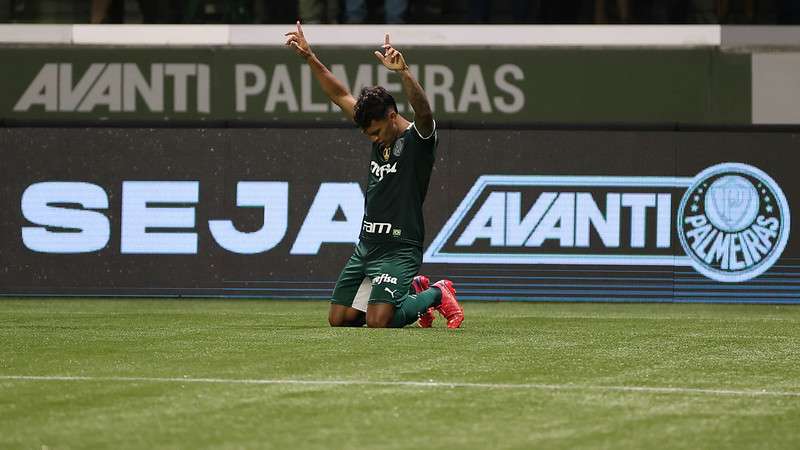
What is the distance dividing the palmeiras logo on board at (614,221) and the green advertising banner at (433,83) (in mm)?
3157

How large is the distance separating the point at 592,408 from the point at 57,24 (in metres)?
13.3

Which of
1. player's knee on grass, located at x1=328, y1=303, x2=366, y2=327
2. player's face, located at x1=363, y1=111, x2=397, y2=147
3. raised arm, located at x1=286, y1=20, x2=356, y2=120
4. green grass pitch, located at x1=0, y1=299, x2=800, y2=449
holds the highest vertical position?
raised arm, located at x1=286, y1=20, x2=356, y2=120

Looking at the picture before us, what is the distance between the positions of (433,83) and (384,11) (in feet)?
4.26

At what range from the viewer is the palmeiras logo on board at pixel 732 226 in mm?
14586

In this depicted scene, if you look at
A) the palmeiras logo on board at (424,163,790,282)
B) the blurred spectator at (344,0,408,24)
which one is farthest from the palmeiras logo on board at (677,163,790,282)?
the blurred spectator at (344,0,408,24)

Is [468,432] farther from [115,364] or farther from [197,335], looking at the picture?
[197,335]

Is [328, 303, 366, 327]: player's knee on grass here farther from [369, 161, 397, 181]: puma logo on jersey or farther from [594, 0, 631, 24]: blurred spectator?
Answer: [594, 0, 631, 24]: blurred spectator

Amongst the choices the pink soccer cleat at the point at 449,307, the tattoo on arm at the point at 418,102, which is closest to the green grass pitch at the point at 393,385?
A: the pink soccer cleat at the point at 449,307

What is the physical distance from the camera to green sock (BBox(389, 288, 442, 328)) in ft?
34.3

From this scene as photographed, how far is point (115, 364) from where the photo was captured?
806 cm

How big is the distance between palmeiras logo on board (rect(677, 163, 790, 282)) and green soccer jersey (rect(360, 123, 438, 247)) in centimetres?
482

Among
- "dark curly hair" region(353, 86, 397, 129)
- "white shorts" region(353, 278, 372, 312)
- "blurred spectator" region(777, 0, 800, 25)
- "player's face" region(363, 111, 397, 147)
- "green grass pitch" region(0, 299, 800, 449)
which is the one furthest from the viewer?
"blurred spectator" region(777, 0, 800, 25)

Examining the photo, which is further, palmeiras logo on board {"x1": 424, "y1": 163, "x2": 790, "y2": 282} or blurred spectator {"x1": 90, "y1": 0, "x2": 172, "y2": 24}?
blurred spectator {"x1": 90, "y1": 0, "x2": 172, "y2": 24}

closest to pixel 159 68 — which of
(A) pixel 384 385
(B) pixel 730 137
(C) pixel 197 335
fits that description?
(B) pixel 730 137
